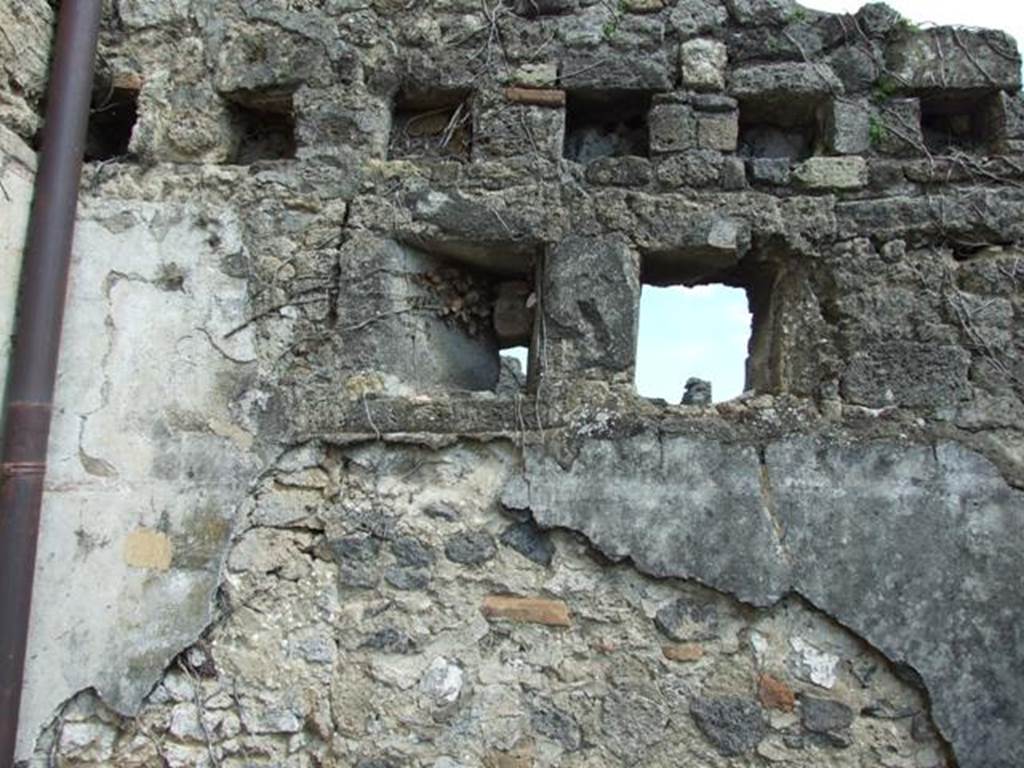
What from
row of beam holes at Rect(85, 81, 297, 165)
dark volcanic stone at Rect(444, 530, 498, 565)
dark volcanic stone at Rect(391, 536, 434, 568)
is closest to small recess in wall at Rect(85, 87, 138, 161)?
row of beam holes at Rect(85, 81, 297, 165)

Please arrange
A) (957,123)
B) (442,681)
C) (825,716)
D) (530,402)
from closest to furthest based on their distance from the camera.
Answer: (825,716)
(442,681)
(530,402)
(957,123)

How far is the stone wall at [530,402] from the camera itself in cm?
266

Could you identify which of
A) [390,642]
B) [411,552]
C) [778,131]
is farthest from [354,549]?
[778,131]

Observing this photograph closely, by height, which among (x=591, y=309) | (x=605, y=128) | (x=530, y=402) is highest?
(x=605, y=128)

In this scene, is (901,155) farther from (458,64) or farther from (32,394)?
(32,394)

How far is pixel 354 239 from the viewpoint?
2977 millimetres

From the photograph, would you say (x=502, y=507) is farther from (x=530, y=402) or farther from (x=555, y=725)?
(x=555, y=725)

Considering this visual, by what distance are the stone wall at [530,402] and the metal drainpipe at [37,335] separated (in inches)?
4.4

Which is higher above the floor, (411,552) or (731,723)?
(411,552)

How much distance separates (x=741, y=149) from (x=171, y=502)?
223 centimetres

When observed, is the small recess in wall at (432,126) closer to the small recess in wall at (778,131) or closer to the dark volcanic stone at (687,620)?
the small recess in wall at (778,131)

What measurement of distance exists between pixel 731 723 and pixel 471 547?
3.01ft

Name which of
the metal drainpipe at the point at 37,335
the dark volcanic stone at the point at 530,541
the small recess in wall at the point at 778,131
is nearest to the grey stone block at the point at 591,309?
the dark volcanic stone at the point at 530,541

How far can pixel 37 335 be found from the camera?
2.76 metres
